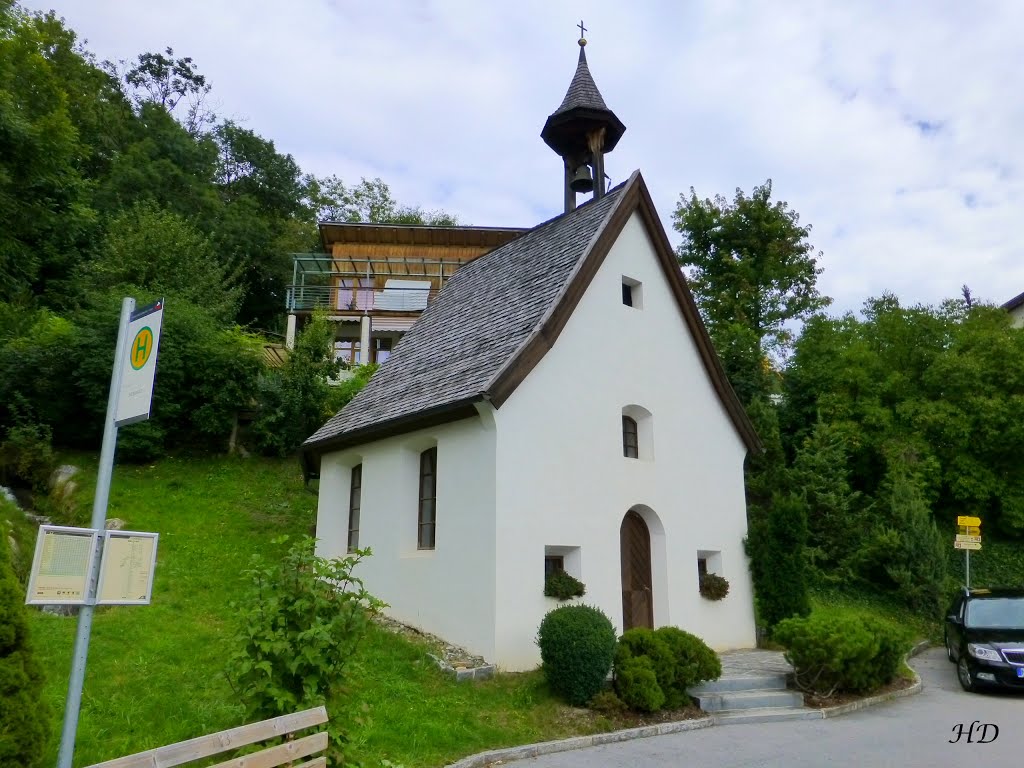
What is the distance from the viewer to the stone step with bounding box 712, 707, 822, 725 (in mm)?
9359

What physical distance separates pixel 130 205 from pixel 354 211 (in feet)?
55.1

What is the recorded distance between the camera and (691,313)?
15.0 m

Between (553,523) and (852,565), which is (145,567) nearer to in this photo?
(553,523)

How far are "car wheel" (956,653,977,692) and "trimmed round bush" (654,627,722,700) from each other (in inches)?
185

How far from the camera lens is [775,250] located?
95.6 feet

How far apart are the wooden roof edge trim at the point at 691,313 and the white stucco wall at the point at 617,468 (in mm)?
165

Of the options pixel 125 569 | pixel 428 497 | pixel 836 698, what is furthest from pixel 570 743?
pixel 428 497

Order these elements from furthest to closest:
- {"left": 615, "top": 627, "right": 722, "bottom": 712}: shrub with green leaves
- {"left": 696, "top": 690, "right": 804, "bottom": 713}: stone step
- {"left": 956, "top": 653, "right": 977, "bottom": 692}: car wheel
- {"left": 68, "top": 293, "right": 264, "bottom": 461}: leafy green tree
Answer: {"left": 68, "top": 293, "right": 264, "bottom": 461}: leafy green tree < {"left": 956, "top": 653, "right": 977, "bottom": 692}: car wheel < {"left": 696, "top": 690, "right": 804, "bottom": 713}: stone step < {"left": 615, "top": 627, "right": 722, "bottom": 712}: shrub with green leaves

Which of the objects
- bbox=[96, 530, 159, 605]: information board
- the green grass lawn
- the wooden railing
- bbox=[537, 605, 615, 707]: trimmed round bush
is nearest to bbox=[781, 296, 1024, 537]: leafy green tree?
bbox=[537, 605, 615, 707]: trimmed round bush

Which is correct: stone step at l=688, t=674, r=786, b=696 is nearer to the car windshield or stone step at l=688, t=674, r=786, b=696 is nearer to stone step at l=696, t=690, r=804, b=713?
stone step at l=696, t=690, r=804, b=713

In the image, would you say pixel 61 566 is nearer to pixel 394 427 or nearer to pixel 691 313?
pixel 394 427

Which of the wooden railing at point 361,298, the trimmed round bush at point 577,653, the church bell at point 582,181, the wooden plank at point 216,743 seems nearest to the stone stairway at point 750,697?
the trimmed round bush at point 577,653

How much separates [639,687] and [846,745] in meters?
2.33

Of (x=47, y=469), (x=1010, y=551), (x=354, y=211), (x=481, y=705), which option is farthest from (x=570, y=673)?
(x=354, y=211)
